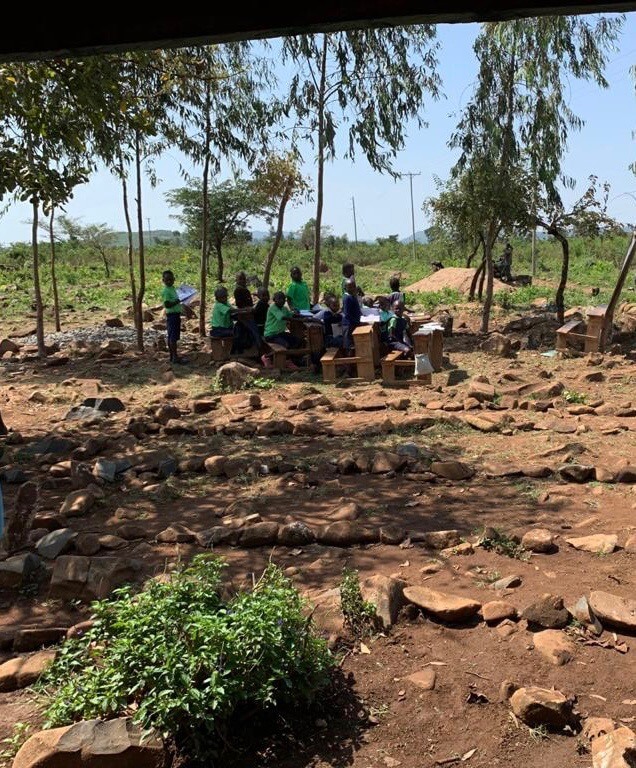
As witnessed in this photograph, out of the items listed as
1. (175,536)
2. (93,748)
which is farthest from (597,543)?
(93,748)

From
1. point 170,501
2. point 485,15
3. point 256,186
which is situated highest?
point 256,186

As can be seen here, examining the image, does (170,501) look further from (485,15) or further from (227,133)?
(227,133)

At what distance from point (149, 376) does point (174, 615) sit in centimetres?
893

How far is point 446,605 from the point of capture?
3406 mm

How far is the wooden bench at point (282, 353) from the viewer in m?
11.0

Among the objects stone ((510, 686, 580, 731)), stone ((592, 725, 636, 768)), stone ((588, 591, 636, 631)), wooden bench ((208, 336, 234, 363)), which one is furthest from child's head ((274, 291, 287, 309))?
stone ((592, 725, 636, 768))

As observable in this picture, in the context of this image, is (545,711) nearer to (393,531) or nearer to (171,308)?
(393,531)

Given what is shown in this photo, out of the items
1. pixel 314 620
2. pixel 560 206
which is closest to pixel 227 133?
pixel 560 206

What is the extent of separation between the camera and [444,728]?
269 cm

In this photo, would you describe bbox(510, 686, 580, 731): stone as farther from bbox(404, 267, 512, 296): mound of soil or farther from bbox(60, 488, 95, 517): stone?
bbox(404, 267, 512, 296): mound of soil

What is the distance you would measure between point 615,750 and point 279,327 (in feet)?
29.8

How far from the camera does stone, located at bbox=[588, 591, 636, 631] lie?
10.5 feet

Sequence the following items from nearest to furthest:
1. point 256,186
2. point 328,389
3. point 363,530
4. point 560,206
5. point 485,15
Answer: point 485,15 → point 363,530 → point 328,389 → point 560,206 → point 256,186

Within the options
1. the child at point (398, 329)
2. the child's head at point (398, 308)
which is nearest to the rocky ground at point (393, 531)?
the child at point (398, 329)
